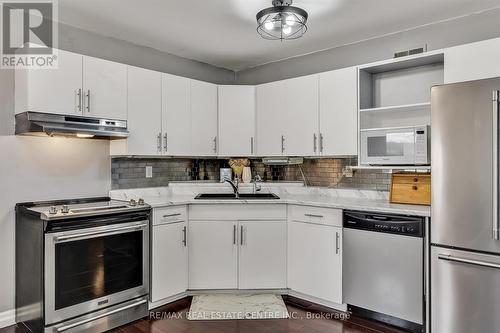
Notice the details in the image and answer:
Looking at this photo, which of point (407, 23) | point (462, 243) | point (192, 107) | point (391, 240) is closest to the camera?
point (462, 243)

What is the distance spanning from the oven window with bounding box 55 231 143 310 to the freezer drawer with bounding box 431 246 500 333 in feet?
7.35

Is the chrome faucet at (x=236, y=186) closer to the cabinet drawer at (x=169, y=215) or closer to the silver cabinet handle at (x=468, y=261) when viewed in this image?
the cabinet drawer at (x=169, y=215)

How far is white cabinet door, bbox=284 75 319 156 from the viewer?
343 centimetres

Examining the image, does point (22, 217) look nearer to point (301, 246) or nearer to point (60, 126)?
point (60, 126)

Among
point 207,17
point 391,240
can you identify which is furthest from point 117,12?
point 391,240

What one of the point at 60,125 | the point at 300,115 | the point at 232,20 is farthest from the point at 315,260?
the point at 60,125

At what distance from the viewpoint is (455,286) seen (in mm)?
2324

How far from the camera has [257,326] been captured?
271cm

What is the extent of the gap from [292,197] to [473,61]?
1875 millimetres

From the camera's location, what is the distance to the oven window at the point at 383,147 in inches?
113

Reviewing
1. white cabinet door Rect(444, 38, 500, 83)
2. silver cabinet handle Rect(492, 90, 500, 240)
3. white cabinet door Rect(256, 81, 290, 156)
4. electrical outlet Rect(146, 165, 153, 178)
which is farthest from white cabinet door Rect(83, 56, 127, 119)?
silver cabinet handle Rect(492, 90, 500, 240)

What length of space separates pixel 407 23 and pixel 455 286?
2.18m

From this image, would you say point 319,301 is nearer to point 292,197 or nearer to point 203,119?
point 292,197

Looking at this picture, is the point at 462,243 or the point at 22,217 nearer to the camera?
the point at 462,243
